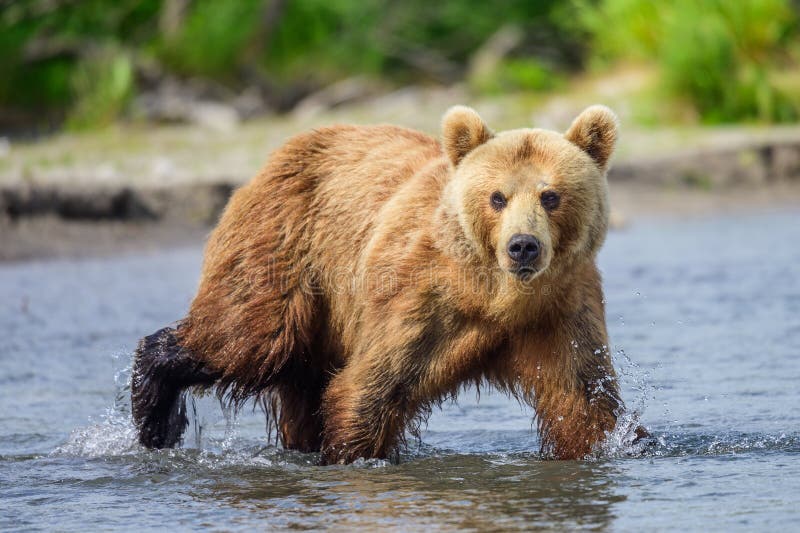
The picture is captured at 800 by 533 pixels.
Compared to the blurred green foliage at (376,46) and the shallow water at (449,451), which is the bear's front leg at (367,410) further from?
the blurred green foliage at (376,46)

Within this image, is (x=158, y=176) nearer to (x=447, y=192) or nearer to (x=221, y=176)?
(x=221, y=176)

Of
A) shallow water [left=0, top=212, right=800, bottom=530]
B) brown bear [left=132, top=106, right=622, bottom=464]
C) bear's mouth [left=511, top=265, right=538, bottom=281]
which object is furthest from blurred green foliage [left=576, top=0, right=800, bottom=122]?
bear's mouth [left=511, top=265, right=538, bottom=281]

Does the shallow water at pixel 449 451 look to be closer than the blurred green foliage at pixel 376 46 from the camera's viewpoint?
Yes

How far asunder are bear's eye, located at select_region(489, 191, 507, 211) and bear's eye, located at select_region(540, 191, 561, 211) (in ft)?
0.43

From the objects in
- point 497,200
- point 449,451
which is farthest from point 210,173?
point 497,200

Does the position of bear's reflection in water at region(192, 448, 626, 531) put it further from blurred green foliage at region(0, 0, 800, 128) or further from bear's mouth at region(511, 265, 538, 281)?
blurred green foliage at region(0, 0, 800, 128)

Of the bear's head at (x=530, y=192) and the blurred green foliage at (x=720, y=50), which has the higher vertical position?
the blurred green foliage at (x=720, y=50)

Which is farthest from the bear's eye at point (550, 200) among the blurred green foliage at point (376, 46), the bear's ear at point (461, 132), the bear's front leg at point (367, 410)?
the blurred green foliage at point (376, 46)

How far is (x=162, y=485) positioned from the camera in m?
4.94

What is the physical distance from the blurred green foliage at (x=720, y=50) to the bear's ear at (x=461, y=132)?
1025 cm

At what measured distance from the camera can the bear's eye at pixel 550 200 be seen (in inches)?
172

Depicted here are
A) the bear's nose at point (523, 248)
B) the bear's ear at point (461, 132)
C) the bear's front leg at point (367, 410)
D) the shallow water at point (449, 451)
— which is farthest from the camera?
the bear's front leg at point (367, 410)

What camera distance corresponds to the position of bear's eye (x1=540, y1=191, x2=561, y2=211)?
4.36m

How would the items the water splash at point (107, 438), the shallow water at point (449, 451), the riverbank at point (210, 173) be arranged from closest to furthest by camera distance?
1. the shallow water at point (449, 451)
2. the water splash at point (107, 438)
3. the riverbank at point (210, 173)
